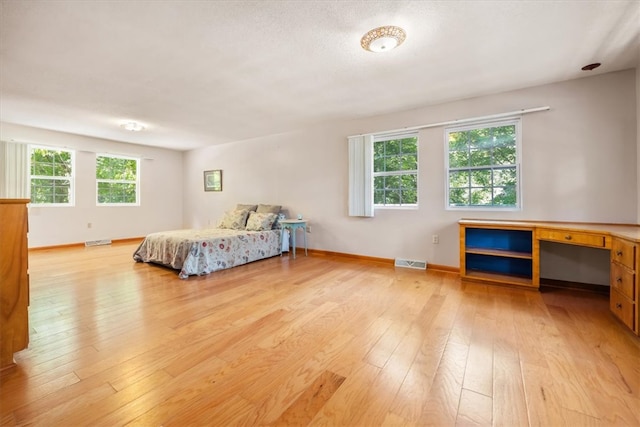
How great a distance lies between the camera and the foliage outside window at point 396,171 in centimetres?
400

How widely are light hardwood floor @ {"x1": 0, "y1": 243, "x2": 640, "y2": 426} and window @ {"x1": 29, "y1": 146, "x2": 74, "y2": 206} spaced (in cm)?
322

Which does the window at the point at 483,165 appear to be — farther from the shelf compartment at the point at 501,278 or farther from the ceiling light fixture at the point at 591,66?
the shelf compartment at the point at 501,278

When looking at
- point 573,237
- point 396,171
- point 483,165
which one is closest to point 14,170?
point 396,171

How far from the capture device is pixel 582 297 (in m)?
2.71

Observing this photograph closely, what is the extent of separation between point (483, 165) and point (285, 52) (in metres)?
2.80

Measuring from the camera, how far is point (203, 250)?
3645 mm

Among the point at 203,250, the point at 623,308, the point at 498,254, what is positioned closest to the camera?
the point at 623,308

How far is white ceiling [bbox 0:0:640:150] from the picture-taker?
1.88m

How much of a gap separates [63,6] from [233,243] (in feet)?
9.62

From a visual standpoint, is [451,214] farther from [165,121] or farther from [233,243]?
[165,121]

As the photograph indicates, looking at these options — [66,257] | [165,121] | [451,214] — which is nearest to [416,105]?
[451,214]

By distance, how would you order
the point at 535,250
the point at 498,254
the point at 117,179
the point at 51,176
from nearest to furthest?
the point at 535,250
the point at 498,254
the point at 51,176
the point at 117,179

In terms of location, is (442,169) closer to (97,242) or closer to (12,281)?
(12,281)

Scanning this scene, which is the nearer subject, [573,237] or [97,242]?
[573,237]
